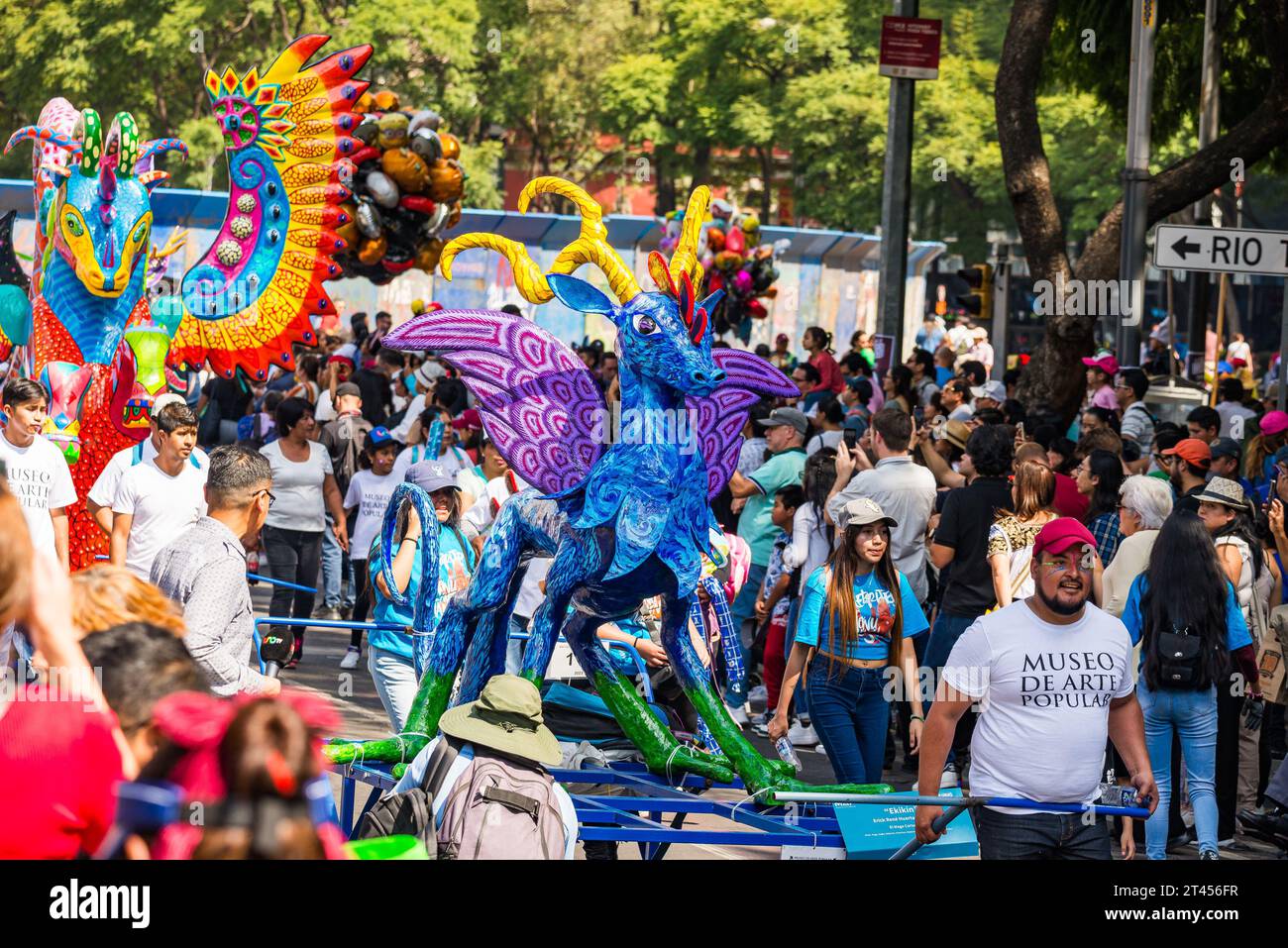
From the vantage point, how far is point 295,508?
1191cm

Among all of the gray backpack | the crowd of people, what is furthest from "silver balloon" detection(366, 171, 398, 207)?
the gray backpack

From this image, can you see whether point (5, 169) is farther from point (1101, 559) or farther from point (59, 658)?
point (59, 658)

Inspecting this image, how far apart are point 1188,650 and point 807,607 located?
1.59 metres

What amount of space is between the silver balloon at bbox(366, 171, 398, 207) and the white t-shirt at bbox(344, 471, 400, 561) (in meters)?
5.36

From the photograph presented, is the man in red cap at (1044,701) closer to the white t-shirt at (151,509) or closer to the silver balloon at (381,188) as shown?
the white t-shirt at (151,509)

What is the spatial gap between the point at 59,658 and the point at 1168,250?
8.78 m

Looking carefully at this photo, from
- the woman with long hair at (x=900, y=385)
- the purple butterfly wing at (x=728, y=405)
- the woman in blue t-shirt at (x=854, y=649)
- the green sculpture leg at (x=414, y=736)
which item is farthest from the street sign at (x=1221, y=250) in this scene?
the green sculpture leg at (x=414, y=736)

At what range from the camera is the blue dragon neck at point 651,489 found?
20.4 feet

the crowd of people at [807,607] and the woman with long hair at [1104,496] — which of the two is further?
the woman with long hair at [1104,496]

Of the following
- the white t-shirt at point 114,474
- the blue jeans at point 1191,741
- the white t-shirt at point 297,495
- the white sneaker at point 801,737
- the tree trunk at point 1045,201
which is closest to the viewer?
the blue jeans at point 1191,741

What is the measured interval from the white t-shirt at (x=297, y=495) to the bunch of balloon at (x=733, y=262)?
7.90 metres

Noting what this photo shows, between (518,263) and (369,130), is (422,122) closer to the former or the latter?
(369,130)

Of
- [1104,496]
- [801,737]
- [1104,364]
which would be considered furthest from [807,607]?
[1104,364]

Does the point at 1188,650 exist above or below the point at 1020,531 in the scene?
below
